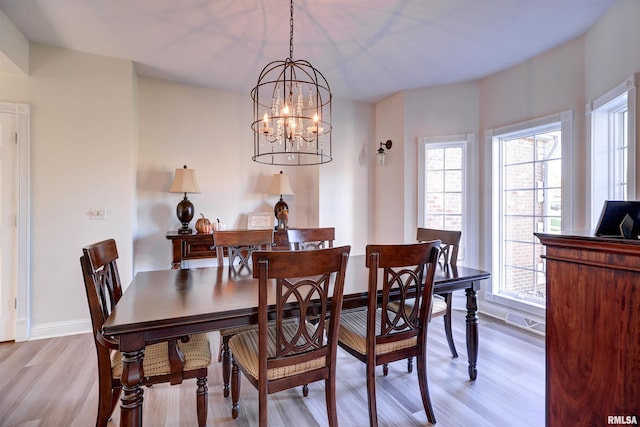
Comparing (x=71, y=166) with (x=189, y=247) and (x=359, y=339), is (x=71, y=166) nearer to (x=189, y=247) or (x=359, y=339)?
(x=189, y=247)

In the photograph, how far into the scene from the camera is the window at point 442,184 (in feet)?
12.5

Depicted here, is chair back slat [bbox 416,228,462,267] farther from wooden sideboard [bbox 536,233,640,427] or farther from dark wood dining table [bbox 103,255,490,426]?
wooden sideboard [bbox 536,233,640,427]

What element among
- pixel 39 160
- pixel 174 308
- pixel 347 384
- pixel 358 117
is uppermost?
pixel 358 117

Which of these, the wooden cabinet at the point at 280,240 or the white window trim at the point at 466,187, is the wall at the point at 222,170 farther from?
the white window trim at the point at 466,187

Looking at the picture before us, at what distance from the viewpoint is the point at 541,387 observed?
217cm

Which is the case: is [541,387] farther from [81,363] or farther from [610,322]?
[81,363]

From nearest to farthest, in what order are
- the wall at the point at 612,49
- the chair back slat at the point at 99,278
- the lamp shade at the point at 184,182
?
the chair back slat at the point at 99,278, the wall at the point at 612,49, the lamp shade at the point at 184,182

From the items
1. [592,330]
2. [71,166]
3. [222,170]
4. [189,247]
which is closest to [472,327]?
[592,330]

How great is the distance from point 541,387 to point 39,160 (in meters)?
4.44

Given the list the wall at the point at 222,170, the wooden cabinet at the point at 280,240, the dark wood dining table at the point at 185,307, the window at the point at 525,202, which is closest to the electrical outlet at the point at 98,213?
the wall at the point at 222,170

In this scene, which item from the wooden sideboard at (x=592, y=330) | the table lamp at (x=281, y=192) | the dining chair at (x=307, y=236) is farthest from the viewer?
the table lamp at (x=281, y=192)

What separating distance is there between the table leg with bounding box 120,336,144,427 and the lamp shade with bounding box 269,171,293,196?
2.79m

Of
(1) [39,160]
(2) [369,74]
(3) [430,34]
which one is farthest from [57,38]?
(3) [430,34]

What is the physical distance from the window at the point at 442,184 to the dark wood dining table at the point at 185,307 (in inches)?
A: 67.5
